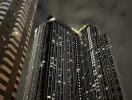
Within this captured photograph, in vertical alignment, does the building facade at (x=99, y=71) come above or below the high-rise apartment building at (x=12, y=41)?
above

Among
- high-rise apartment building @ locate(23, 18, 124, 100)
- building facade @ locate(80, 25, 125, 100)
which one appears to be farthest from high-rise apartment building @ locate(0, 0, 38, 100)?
building facade @ locate(80, 25, 125, 100)

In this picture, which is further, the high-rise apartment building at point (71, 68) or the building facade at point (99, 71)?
the high-rise apartment building at point (71, 68)

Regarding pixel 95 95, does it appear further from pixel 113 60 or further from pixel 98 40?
pixel 98 40

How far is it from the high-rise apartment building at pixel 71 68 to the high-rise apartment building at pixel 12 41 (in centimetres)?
7779

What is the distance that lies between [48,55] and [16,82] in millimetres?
106232

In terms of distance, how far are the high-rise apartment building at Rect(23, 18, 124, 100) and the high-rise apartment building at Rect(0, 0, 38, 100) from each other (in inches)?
3062

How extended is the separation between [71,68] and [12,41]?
369ft

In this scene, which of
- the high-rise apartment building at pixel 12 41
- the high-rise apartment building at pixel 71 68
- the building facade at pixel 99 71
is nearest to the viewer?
the high-rise apartment building at pixel 12 41

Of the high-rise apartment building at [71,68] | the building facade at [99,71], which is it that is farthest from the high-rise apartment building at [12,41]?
the building facade at [99,71]

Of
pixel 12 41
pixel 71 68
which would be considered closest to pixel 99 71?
pixel 71 68

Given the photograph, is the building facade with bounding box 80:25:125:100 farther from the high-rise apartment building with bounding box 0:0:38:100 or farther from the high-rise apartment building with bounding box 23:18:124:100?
the high-rise apartment building with bounding box 0:0:38:100

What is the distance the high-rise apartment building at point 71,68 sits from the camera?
138m

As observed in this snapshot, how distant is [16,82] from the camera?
52.0 meters

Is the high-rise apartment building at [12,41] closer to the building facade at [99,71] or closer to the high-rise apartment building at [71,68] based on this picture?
the high-rise apartment building at [71,68]
